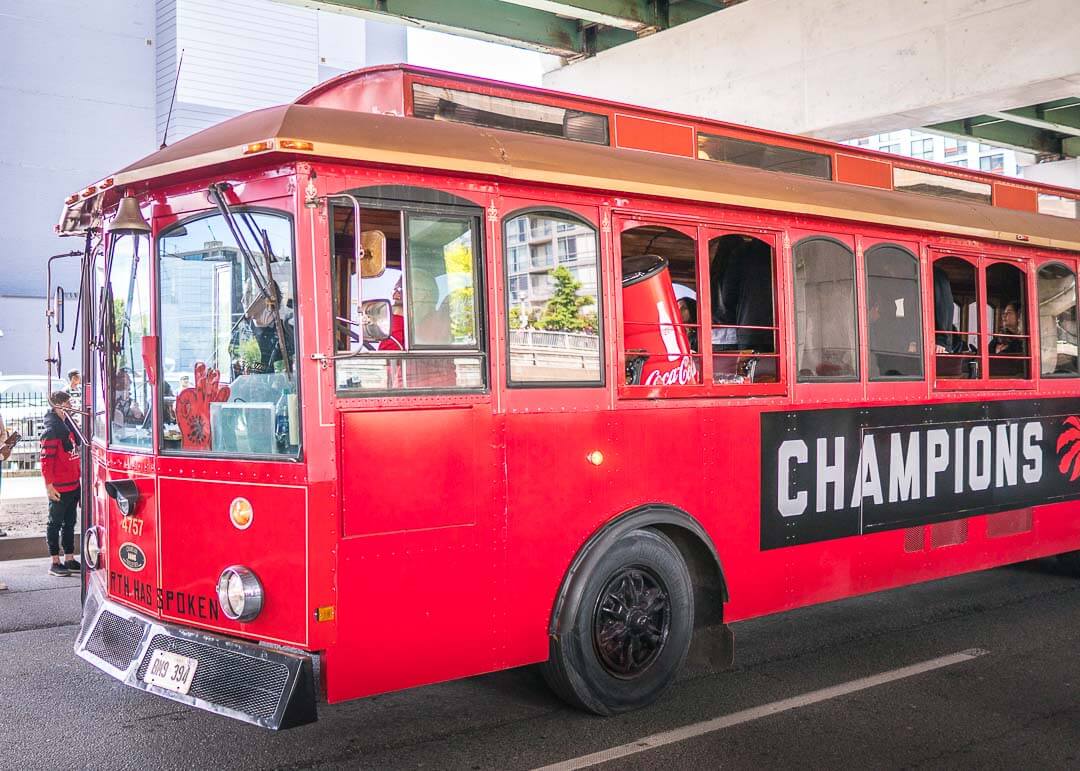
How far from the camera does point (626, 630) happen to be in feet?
18.0

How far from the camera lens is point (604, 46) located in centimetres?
1452

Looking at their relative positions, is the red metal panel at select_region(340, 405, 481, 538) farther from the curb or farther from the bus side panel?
the curb

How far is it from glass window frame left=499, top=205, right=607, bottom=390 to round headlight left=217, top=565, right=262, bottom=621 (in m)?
1.43

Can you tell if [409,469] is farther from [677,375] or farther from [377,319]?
[677,375]

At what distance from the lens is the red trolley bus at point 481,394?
4.54 metres

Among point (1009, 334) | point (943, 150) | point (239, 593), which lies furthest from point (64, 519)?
point (943, 150)

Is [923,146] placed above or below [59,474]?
above

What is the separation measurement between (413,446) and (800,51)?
364 inches

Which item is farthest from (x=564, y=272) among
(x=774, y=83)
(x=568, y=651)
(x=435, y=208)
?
(x=774, y=83)

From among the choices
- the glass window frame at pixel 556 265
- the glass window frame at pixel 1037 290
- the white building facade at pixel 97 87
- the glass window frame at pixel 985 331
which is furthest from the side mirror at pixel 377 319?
the white building facade at pixel 97 87

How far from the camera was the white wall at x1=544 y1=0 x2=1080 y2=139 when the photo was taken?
1061cm

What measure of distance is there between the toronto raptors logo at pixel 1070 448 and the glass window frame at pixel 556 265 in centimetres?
457

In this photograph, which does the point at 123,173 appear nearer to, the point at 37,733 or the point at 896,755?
the point at 37,733

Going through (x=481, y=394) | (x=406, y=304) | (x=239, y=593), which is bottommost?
(x=239, y=593)
